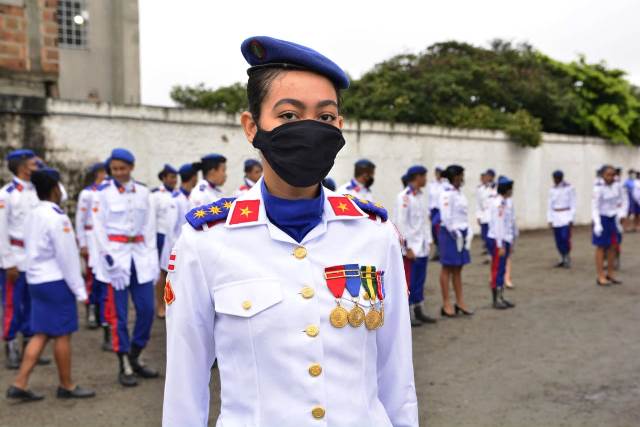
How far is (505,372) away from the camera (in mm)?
6043

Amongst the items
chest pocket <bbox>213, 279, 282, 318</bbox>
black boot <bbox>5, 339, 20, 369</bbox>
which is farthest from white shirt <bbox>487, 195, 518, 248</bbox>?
chest pocket <bbox>213, 279, 282, 318</bbox>

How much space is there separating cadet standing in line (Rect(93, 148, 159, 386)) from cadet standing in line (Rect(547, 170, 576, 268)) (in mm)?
9114

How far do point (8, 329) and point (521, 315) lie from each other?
6.39m

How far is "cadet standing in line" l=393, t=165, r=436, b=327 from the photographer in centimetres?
827

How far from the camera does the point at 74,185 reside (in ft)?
35.9

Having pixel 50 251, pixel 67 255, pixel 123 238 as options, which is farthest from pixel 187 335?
pixel 123 238

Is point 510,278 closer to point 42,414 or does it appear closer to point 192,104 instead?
point 42,414

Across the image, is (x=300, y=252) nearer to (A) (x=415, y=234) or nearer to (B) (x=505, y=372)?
(B) (x=505, y=372)

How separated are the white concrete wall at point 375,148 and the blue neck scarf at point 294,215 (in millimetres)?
10067

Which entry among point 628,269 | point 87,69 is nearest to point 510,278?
point 628,269

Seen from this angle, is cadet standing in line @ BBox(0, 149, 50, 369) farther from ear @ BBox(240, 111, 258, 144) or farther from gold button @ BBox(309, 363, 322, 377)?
gold button @ BBox(309, 363, 322, 377)

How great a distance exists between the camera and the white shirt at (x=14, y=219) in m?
6.50

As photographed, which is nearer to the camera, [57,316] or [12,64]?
[57,316]

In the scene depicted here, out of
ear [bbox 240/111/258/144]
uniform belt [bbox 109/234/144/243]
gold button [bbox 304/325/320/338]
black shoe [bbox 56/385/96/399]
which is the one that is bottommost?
black shoe [bbox 56/385/96/399]
